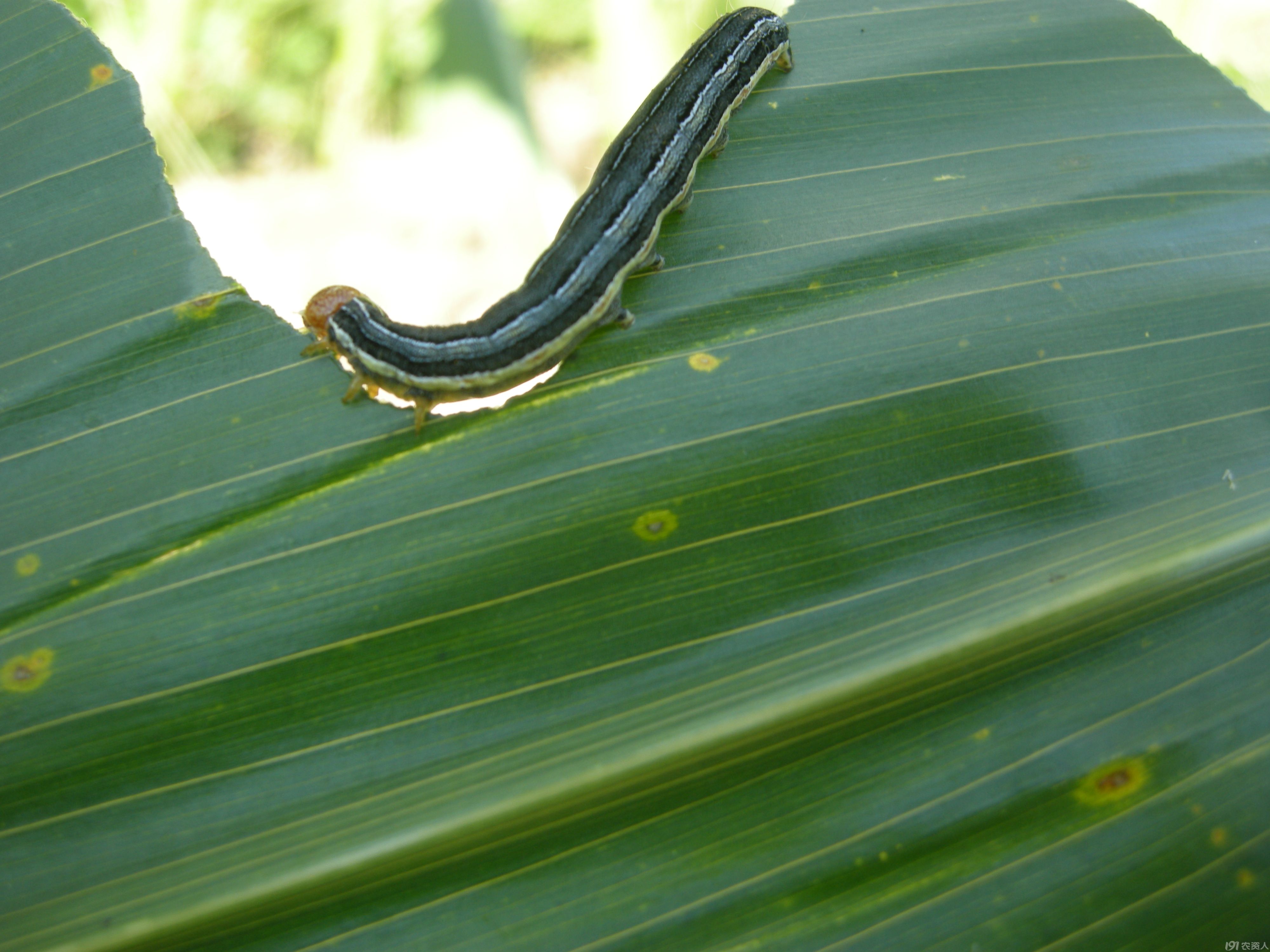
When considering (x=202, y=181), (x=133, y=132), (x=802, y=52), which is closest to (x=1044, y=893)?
(x=802, y=52)

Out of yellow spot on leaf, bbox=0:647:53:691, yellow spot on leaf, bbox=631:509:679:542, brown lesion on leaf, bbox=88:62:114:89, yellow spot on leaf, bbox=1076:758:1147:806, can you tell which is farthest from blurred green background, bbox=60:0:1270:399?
yellow spot on leaf, bbox=1076:758:1147:806

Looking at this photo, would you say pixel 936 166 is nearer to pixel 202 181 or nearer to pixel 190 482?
pixel 190 482

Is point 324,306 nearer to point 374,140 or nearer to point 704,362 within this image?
point 704,362

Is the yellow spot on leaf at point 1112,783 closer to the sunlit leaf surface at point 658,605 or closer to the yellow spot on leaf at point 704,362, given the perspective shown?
the sunlit leaf surface at point 658,605

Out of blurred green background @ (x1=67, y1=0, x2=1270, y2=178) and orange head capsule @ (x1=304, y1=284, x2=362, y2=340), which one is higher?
blurred green background @ (x1=67, y1=0, x2=1270, y2=178)

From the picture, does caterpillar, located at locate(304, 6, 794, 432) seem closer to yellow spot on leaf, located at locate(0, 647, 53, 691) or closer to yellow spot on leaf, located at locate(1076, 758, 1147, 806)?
yellow spot on leaf, located at locate(0, 647, 53, 691)

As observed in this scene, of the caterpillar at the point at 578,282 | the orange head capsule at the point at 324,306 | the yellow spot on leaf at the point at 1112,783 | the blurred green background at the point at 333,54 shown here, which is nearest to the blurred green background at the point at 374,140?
the blurred green background at the point at 333,54
